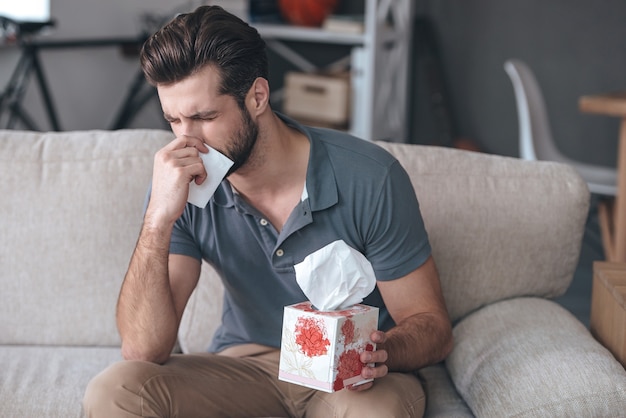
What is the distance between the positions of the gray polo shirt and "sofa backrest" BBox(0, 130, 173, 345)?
1.04 ft

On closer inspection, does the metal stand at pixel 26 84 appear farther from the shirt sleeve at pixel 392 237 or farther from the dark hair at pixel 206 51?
the shirt sleeve at pixel 392 237

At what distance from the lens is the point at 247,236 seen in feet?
6.04

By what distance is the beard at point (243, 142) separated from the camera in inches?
68.1

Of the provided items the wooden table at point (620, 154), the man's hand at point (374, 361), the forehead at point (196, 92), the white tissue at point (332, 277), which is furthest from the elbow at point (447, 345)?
the wooden table at point (620, 154)

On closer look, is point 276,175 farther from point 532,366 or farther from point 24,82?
Result: point 24,82

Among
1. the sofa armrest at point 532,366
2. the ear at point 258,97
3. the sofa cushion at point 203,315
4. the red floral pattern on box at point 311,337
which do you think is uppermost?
the ear at point 258,97

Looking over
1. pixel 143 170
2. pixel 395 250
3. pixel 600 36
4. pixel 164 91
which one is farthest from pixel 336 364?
pixel 600 36

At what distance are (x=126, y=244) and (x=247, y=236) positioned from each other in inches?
16.6

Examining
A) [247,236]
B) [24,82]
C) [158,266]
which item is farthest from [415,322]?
[24,82]

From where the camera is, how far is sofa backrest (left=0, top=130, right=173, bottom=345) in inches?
83.4

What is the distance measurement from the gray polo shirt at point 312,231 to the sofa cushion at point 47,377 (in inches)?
14.2

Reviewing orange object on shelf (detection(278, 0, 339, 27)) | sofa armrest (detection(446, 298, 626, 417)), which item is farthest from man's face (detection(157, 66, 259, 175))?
orange object on shelf (detection(278, 0, 339, 27))

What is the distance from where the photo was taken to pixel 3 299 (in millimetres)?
2121

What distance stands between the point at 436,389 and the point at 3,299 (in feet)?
3.37
